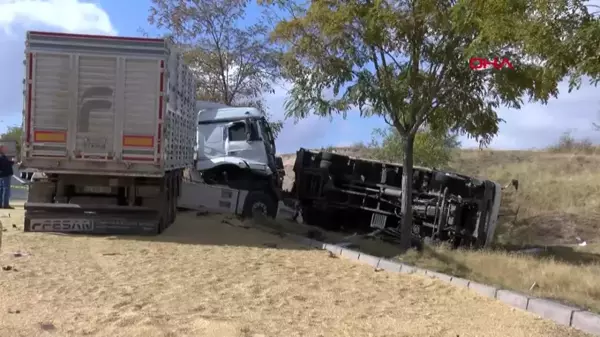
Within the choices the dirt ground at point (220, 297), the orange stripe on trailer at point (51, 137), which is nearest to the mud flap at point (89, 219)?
the dirt ground at point (220, 297)

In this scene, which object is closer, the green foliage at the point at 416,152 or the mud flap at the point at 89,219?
the mud flap at the point at 89,219

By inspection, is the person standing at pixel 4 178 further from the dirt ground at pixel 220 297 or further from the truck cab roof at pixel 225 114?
the dirt ground at pixel 220 297

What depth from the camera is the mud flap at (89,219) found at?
12820mm

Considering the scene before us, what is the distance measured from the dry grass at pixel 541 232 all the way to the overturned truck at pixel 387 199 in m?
1.20

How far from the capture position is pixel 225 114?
19188mm

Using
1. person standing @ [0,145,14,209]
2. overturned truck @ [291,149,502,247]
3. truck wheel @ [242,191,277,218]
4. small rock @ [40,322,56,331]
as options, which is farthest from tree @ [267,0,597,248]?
person standing @ [0,145,14,209]

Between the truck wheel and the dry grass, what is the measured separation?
2.88m

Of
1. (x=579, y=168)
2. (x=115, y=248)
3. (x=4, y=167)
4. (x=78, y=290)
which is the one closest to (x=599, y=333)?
(x=78, y=290)

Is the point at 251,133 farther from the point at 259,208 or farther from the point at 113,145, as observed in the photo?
the point at 113,145

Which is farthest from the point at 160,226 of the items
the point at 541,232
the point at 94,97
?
the point at 541,232

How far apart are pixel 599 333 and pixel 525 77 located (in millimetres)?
5611

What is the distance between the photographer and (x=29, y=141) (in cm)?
1266

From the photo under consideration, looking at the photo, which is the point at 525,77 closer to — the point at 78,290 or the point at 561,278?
the point at 561,278

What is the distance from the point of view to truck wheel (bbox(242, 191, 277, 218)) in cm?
1736
